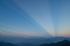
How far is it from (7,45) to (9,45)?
217 inches

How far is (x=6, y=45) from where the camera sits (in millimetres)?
146125

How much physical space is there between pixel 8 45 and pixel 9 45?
253 centimetres

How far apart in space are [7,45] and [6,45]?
8.03 feet

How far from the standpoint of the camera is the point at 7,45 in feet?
484

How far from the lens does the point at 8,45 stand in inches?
5723

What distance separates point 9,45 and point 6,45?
24.2ft

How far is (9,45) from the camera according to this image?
482ft

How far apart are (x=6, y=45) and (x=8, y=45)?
18.2ft
